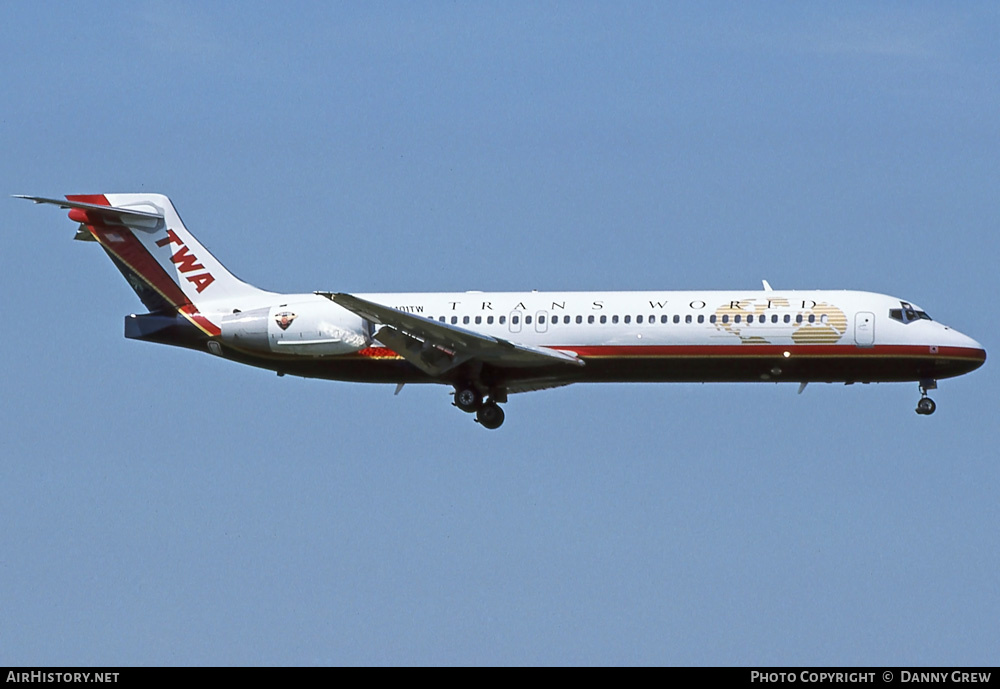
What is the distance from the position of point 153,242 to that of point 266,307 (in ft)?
16.1

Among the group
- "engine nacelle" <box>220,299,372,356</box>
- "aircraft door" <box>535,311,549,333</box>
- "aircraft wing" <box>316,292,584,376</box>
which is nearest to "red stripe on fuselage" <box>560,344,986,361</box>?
"aircraft wing" <box>316,292,584,376</box>

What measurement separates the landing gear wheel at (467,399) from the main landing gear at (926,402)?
13.2 m

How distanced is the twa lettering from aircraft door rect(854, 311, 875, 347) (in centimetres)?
2050

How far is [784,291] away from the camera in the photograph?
170 ft

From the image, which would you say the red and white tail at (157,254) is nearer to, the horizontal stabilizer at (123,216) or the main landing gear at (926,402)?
the horizontal stabilizer at (123,216)

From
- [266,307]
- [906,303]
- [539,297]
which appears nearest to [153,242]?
[266,307]

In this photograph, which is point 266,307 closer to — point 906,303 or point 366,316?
point 366,316

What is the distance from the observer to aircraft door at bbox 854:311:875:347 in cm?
5031

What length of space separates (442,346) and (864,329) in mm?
12362

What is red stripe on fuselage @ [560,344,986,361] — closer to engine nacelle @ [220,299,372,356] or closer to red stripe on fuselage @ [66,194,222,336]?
engine nacelle @ [220,299,372,356]
